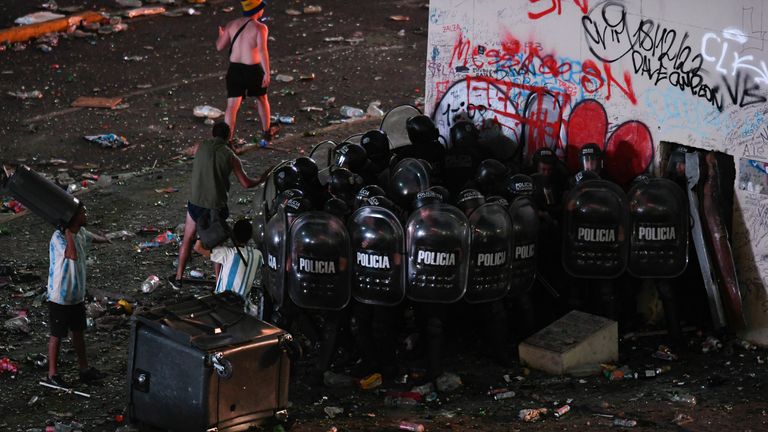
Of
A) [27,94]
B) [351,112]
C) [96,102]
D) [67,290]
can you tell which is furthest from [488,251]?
[27,94]

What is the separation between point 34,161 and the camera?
14.1m

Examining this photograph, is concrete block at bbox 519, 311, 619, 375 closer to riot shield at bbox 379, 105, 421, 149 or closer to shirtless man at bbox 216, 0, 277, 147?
riot shield at bbox 379, 105, 421, 149

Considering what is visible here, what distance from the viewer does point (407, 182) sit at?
31.7 feet

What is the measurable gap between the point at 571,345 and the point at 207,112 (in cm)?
758

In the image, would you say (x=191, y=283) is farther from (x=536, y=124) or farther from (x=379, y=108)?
(x=379, y=108)

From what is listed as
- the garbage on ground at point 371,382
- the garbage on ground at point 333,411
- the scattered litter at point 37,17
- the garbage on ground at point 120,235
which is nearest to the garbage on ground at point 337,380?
the garbage on ground at point 371,382

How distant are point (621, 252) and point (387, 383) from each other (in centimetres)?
202

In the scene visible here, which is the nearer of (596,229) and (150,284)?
(596,229)

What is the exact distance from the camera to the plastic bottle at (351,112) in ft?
51.1

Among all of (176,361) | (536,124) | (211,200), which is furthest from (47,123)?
(176,361)

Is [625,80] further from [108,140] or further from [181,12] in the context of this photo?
[181,12]

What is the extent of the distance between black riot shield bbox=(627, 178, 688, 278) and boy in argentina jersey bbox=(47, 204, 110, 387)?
13.3 feet

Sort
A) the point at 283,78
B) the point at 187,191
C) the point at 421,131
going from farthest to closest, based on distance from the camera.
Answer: the point at 283,78
the point at 187,191
the point at 421,131

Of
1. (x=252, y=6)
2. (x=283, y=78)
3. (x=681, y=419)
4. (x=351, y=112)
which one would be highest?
(x=252, y=6)
